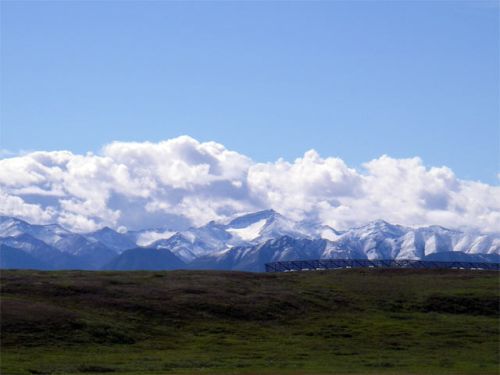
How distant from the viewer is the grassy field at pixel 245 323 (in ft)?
289

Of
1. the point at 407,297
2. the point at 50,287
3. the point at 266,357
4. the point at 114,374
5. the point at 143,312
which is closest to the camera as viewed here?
the point at 114,374

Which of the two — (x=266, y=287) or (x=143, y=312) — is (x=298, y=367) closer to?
(x=143, y=312)

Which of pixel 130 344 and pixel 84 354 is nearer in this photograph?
pixel 84 354

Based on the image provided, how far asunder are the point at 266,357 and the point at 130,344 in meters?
17.2

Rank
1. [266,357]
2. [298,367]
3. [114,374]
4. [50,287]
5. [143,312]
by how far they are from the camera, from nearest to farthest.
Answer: [114,374] → [298,367] → [266,357] → [143,312] → [50,287]

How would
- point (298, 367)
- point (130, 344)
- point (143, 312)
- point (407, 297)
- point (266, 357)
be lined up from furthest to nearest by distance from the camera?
1. point (407, 297)
2. point (143, 312)
3. point (130, 344)
4. point (266, 357)
5. point (298, 367)

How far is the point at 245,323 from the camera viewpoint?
386ft

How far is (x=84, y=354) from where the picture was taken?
93.7 metres

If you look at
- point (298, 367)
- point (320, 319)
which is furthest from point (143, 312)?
point (298, 367)

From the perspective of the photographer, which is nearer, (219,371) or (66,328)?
(219,371)

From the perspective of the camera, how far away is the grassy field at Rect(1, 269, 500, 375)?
88062 mm

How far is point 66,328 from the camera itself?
10200 cm

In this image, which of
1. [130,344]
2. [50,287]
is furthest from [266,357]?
[50,287]

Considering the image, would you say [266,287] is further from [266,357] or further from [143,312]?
[266,357]
